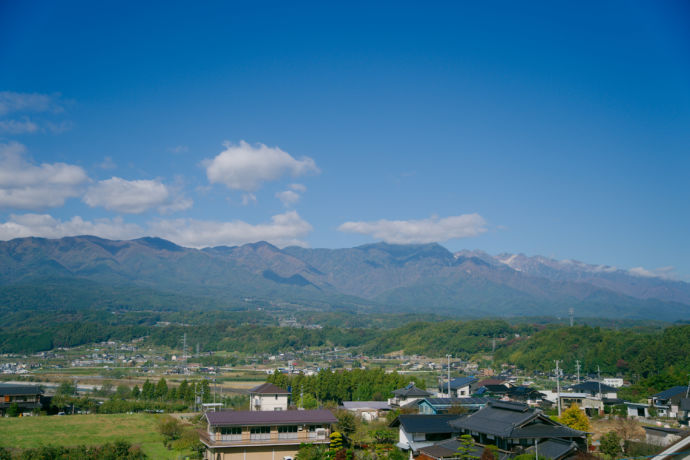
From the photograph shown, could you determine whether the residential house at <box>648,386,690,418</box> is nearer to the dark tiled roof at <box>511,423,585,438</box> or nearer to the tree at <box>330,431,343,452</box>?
the dark tiled roof at <box>511,423,585,438</box>

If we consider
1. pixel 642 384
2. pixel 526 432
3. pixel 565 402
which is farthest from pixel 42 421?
pixel 642 384

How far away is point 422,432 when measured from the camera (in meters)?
20.5

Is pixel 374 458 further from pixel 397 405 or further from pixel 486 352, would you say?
pixel 486 352

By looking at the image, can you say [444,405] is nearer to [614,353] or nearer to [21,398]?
[21,398]

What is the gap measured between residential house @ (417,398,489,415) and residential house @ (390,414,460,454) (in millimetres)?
4307

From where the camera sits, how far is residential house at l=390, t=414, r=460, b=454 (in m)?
20.6

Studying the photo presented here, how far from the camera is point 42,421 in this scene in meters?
29.7

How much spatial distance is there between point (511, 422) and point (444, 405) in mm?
9587

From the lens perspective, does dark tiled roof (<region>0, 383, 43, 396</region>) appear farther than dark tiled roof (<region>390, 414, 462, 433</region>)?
Yes

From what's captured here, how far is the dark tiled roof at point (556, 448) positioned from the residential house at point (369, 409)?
14586mm

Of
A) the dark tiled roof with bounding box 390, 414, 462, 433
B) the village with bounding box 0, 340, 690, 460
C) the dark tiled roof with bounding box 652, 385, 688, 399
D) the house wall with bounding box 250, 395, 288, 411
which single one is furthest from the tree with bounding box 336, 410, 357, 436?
the dark tiled roof with bounding box 652, 385, 688, 399

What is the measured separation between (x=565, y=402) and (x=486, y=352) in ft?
168

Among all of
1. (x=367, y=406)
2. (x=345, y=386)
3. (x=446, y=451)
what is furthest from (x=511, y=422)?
(x=345, y=386)

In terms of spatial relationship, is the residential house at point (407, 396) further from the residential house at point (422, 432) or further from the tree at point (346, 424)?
the residential house at point (422, 432)
